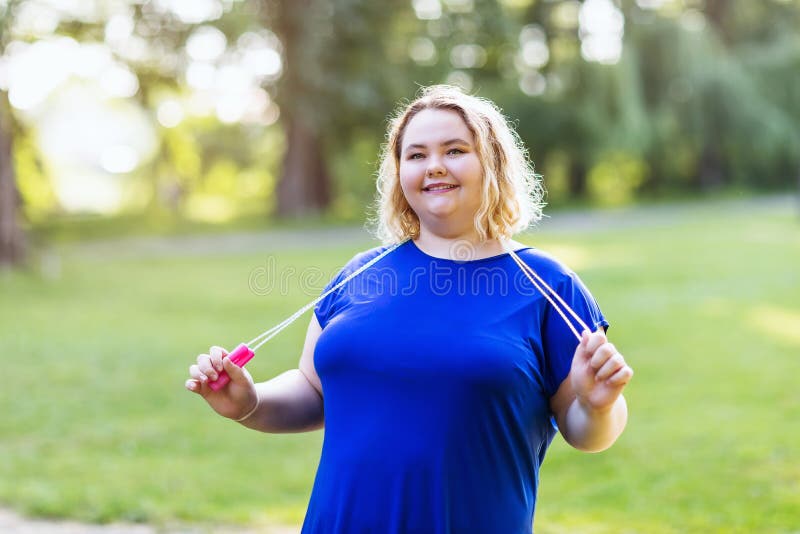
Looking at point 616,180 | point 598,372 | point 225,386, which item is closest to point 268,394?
point 225,386

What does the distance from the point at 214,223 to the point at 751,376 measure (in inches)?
791

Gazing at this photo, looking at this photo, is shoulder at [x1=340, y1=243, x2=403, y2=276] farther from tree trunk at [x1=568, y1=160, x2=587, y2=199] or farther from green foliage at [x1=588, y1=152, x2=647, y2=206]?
tree trunk at [x1=568, y1=160, x2=587, y2=199]

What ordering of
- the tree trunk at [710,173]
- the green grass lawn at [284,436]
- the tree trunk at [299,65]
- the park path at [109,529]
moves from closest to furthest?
1. the park path at [109,529]
2. the green grass lawn at [284,436]
3. the tree trunk at [299,65]
4. the tree trunk at [710,173]

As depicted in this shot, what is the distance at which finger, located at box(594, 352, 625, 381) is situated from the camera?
6.61 feet

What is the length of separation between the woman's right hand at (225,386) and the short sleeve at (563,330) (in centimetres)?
80

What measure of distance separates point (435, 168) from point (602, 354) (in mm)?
675

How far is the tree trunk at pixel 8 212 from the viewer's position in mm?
16328

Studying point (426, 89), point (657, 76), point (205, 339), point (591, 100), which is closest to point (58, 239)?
point (205, 339)

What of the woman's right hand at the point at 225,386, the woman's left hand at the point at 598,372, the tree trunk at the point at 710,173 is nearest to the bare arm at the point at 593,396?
the woman's left hand at the point at 598,372

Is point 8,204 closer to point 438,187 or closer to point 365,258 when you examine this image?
point 365,258

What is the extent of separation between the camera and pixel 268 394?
2.59 metres

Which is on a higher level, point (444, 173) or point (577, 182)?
point (444, 173)

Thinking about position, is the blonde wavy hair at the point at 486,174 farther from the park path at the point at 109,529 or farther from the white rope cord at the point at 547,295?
the park path at the point at 109,529

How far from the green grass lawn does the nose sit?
10.4ft
